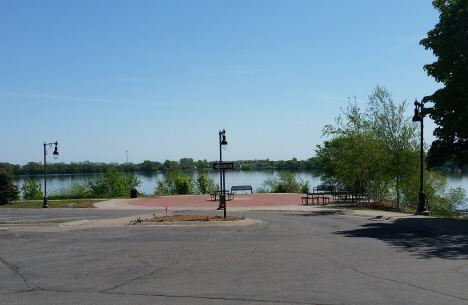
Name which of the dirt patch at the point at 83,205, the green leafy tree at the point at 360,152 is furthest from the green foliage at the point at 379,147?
the dirt patch at the point at 83,205

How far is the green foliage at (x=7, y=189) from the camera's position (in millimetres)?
36969

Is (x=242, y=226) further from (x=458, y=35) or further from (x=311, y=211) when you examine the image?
(x=458, y=35)

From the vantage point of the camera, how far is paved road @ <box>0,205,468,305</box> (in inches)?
287

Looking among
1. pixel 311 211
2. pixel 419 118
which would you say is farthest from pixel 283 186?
pixel 419 118

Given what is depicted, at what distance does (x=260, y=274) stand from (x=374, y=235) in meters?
7.55

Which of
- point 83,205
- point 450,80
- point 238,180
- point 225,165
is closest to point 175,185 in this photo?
point 83,205

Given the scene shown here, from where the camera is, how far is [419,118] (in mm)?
22500

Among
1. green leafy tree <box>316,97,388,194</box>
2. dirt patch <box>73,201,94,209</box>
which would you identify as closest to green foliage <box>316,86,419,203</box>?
green leafy tree <box>316,97,388,194</box>

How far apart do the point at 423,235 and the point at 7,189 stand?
34132 mm

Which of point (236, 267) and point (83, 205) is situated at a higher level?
point (236, 267)

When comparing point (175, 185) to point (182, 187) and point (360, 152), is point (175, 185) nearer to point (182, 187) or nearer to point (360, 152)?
point (182, 187)

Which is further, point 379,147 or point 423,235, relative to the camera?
point 379,147

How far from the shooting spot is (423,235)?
1504 centimetres

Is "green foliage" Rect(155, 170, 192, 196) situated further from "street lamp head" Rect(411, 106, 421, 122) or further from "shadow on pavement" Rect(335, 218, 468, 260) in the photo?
"shadow on pavement" Rect(335, 218, 468, 260)
